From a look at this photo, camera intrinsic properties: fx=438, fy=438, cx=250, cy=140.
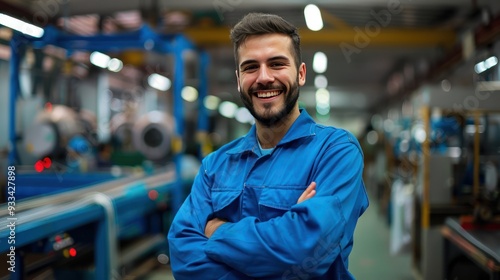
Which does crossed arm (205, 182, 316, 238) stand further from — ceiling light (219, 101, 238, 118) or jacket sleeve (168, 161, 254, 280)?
ceiling light (219, 101, 238, 118)

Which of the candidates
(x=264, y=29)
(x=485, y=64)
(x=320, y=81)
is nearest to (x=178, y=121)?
(x=264, y=29)

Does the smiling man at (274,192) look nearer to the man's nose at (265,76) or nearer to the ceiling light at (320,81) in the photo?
the man's nose at (265,76)

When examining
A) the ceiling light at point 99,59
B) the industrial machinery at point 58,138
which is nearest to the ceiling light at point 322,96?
the ceiling light at point 99,59

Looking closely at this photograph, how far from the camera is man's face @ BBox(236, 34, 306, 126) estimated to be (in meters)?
1.54

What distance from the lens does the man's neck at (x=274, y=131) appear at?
5.39 ft

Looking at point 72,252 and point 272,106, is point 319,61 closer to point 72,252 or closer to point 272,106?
point 72,252

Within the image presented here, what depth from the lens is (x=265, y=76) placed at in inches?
59.9

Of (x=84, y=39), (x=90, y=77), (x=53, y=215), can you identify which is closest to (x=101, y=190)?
(x=53, y=215)

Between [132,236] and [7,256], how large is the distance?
8.91 ft

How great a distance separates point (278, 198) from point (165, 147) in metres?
3.76

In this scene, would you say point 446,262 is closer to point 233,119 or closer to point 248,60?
point 248,60

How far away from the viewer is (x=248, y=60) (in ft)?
5.13

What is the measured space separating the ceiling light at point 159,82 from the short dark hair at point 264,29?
8.08 metres

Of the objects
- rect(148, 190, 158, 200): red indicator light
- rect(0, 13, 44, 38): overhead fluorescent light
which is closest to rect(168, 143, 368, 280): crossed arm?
rect(148, 190, 158, 200): red indicator light
